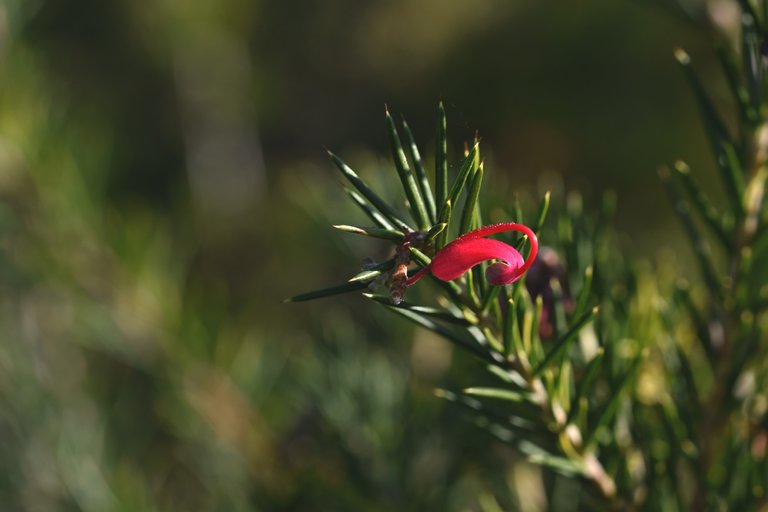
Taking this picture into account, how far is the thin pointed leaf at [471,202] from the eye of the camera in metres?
0.20

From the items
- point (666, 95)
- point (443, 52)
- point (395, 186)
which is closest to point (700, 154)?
point (666, 95)

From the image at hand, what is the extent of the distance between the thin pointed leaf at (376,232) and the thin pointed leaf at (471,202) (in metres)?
0.02

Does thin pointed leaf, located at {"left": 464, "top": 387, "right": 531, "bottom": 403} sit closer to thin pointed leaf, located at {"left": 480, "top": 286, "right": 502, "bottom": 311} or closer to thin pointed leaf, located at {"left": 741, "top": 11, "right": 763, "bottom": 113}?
thin pointed leaf, located at {"left": 480, "top": 286, "right": 502, "bottom": 311}

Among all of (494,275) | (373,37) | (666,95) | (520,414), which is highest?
(494,275)

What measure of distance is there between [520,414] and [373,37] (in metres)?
1.46

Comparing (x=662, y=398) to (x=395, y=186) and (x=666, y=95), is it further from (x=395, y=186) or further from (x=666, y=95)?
(x=666, y=95)

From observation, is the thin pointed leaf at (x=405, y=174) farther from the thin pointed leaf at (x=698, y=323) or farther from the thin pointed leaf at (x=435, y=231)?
the thin pointed leaf at (x=698, y=323)

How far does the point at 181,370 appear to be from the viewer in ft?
1.76

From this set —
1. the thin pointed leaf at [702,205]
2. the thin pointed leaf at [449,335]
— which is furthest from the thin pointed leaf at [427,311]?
the thin pointed leaf at [702,205]

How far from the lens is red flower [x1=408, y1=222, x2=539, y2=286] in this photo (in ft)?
0.66

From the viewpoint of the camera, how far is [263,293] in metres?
1.19

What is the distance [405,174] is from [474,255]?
28 mm

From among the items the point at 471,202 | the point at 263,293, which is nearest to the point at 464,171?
the point at 471,202

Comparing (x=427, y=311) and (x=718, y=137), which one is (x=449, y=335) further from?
(x=718, y=137)
